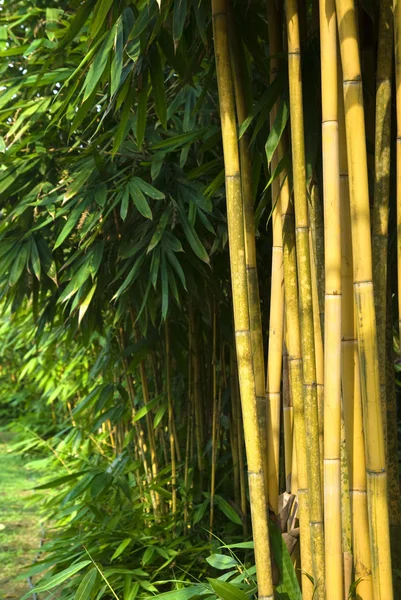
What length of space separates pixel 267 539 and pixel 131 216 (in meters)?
1.13

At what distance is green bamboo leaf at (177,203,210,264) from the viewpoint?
1924 millimetres

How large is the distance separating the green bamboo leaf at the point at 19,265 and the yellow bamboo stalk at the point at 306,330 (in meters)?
1.17

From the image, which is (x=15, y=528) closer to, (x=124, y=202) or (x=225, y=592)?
(x=124, y=202)

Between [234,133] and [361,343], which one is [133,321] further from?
[361,343]

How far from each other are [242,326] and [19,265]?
43.7 inches

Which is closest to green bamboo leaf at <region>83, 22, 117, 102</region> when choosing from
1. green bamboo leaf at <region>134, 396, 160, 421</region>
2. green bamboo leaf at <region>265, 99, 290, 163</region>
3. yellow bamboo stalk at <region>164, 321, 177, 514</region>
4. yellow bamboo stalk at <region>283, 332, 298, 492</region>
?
green bamboo leaf at <region>265, 99, 290, 163</region>

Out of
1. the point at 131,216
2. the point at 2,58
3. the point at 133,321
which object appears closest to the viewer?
the point at 131,216

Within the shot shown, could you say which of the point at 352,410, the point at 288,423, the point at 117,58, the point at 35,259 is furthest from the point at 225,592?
the point at 35,259

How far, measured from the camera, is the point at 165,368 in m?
2.55

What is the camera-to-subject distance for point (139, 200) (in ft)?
6.48

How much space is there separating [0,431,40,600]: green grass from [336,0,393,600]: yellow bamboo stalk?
1600mm

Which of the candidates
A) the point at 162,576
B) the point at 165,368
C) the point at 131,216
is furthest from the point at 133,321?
the point at 162,576

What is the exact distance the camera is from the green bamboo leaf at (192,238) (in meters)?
1.92

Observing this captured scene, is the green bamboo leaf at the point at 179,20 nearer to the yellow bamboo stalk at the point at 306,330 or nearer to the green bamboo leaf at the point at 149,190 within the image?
the yellow bamboo stalk at the point at 306,330
